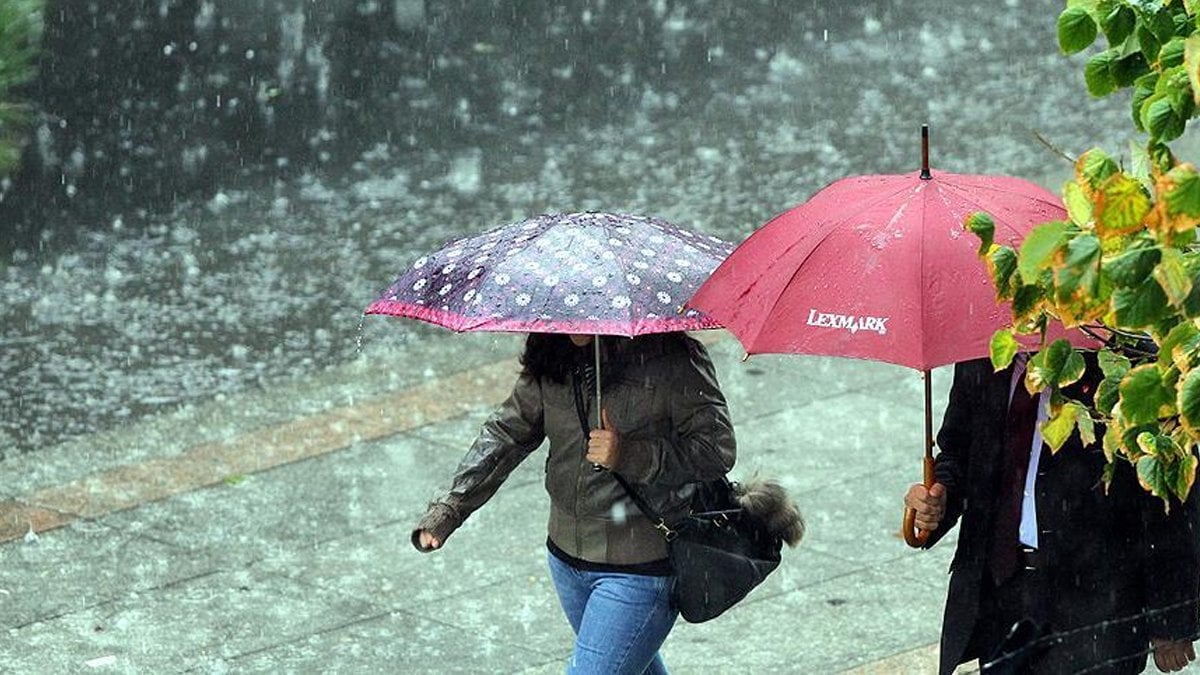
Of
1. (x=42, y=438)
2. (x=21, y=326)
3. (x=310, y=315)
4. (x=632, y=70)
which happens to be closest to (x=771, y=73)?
(x=632, y=70)

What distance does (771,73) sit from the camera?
15320 mm

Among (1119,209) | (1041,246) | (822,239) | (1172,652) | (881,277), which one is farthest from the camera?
(1172,652)

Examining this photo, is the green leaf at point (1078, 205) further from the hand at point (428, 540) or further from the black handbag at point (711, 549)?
the hand at point (428, 540)

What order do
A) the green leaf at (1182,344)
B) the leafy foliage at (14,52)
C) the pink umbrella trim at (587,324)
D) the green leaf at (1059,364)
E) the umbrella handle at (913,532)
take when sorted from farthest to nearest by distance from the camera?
the leafy foliage at (14,52)
the umbrella handle at (913,532)
the pink umbrella trim at (587,324)
the green leaf at (1059,364)
the green leaf at (1182,344)

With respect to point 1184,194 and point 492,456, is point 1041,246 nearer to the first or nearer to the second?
point 1184,194

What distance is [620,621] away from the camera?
18.3 feet

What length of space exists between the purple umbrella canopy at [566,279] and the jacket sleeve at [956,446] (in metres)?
0.66

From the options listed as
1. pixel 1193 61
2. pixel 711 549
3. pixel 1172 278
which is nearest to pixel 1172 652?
pixel 711 549

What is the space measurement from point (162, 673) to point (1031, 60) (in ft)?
32.0

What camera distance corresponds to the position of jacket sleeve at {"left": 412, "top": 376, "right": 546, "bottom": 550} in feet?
19.0

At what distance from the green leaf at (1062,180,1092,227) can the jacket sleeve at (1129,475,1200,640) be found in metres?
2.11

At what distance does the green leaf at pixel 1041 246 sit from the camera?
3234 mm

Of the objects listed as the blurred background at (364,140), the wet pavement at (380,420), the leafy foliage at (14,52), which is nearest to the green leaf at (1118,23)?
the wet pavement at (380,420)

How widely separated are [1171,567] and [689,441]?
1.23m
